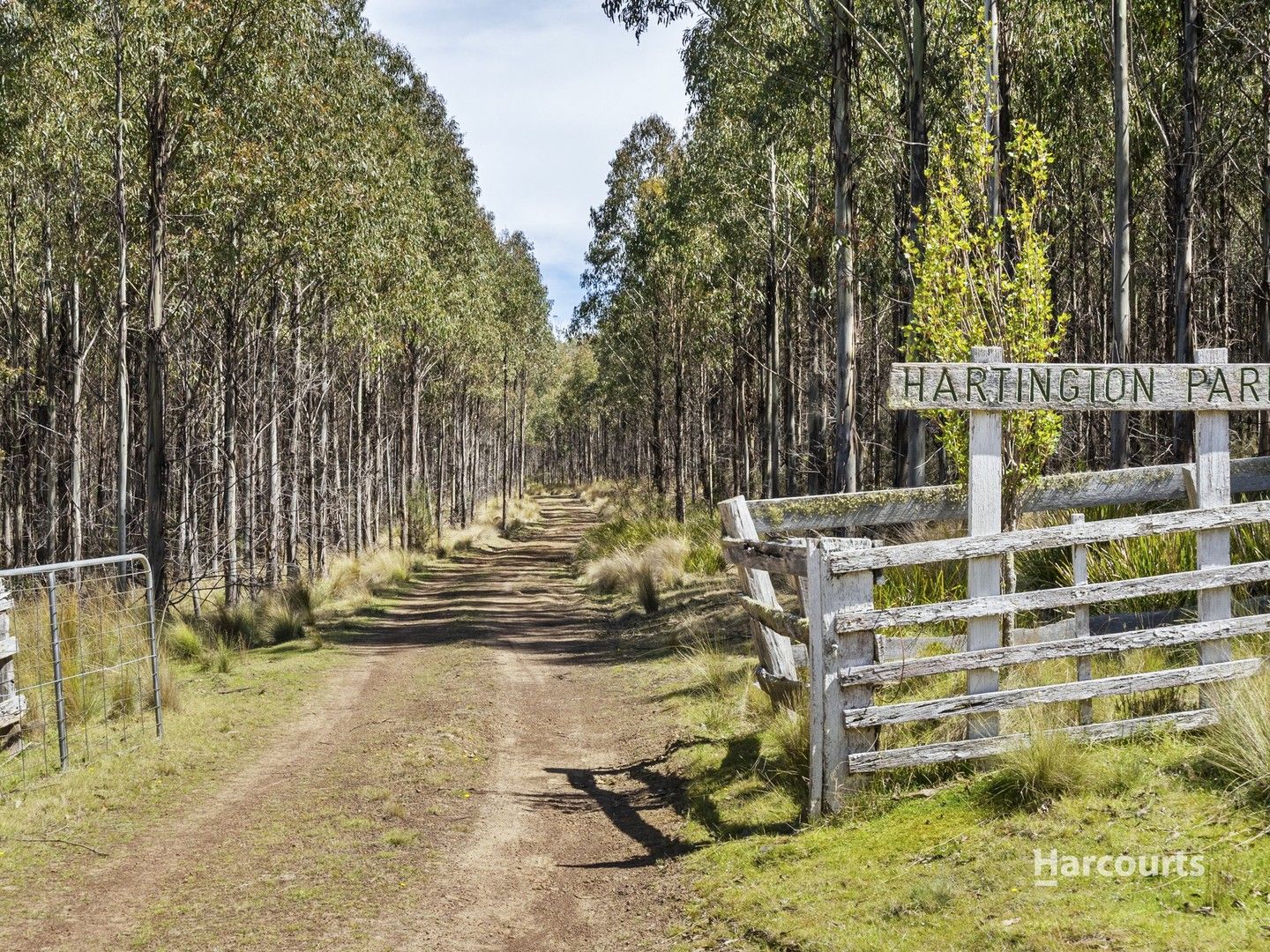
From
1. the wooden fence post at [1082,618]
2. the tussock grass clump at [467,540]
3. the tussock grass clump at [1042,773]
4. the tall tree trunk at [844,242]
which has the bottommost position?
the tussock grass clump at [467,540]

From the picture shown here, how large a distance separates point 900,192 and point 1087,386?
14343 millimetres

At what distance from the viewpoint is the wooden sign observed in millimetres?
6133

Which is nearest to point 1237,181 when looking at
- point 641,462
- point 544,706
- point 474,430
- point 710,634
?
point 710,634

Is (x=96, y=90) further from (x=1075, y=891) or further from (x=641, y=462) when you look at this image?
(x=641, y=462)

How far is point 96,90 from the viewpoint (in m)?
16.9

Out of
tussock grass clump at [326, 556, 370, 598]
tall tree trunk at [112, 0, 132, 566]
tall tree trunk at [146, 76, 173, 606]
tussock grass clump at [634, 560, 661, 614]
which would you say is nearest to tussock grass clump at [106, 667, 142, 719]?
tall tree trunk at [146, 76, 173, 606]

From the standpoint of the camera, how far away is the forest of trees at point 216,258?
1612 cm

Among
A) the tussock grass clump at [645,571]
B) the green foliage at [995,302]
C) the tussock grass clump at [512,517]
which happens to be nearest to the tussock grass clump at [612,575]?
the tussock grass clump at [645,571]

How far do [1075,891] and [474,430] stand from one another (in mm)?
48095

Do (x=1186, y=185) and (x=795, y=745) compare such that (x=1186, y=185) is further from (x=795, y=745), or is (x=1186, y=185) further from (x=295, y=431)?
(x=295, y=431)

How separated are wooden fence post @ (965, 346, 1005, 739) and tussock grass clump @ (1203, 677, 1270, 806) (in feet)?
3.81

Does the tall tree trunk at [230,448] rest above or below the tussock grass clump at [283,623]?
above

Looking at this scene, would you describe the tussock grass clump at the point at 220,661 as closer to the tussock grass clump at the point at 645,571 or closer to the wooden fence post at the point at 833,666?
the tussock grass clump at the point at 645,571

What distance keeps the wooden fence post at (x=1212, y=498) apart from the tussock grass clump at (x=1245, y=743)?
0.39 metres
